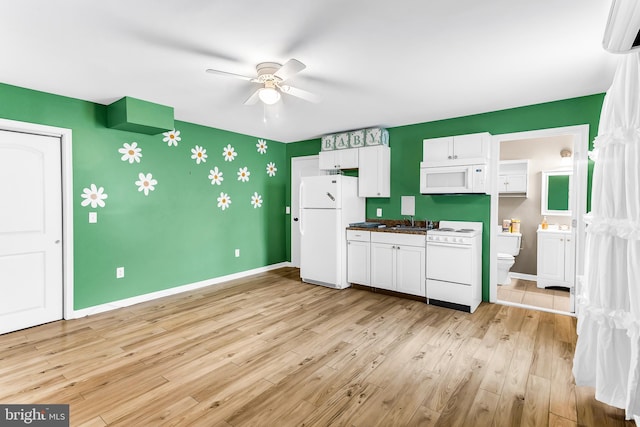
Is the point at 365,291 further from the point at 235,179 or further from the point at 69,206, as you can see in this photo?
the point at 69,206

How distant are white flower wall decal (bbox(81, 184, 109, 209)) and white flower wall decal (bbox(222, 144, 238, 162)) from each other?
1.75 meters

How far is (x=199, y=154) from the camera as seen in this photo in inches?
185

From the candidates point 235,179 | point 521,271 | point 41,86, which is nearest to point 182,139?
point 235,179

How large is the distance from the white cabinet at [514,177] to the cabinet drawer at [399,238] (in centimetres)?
187

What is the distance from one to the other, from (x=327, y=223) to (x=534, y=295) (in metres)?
2.91

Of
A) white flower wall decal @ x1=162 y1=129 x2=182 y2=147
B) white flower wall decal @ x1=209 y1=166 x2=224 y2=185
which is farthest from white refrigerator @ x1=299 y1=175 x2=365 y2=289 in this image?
white flower wall decal @ x1=162 y1=129 x2=182 y2=147

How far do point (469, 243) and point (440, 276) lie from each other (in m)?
0.53

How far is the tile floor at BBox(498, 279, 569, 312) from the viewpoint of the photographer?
3.97 m

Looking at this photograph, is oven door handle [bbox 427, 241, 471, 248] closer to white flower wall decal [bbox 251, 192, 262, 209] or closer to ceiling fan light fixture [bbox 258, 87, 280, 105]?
ceiling fan light fixture [bbox 258, 87, 280, 105]

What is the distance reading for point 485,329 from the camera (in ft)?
10.6

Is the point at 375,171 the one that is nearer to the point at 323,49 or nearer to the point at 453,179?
the point at 453,179

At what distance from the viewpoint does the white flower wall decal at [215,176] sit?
4.84 m

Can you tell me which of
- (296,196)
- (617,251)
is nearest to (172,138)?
(296,196)

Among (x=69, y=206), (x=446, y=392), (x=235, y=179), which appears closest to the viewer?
(x=446, y=392)
